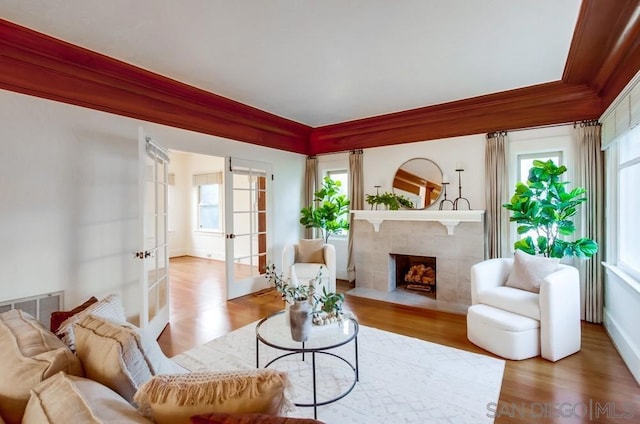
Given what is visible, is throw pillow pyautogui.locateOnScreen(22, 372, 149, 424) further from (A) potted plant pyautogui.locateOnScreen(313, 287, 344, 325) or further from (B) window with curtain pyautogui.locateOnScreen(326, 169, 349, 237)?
(B) window with curtain pyautogui.locateOnScreen(326, 169, 349, 237)

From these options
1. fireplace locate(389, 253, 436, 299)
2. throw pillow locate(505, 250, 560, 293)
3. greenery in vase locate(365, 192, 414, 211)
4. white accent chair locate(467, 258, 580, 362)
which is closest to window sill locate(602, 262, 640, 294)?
white accent chair locate(467, 258, 580, 362)

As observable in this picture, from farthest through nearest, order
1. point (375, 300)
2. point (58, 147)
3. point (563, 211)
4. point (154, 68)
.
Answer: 1. point (375, 300)
2. point (563, 211)
3. point (154, 68)
4. point (58, 147)

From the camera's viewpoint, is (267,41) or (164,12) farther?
(267,41)

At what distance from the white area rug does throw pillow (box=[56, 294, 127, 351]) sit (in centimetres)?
122

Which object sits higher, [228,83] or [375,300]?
[228,83]

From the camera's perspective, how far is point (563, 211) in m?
3.56

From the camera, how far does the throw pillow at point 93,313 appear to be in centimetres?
148

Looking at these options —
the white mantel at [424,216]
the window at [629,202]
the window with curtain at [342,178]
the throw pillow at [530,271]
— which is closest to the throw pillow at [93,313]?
the throw pillow at [530,271]

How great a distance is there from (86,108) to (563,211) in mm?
5174

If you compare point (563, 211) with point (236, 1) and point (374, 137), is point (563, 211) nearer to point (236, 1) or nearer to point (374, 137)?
point (374, 137)

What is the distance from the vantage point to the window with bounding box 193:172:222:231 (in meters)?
8.12

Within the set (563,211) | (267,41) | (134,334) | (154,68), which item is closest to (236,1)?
(267,41)

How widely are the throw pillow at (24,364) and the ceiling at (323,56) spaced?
87.9 inches

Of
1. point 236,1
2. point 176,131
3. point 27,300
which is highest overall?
point 236,1
